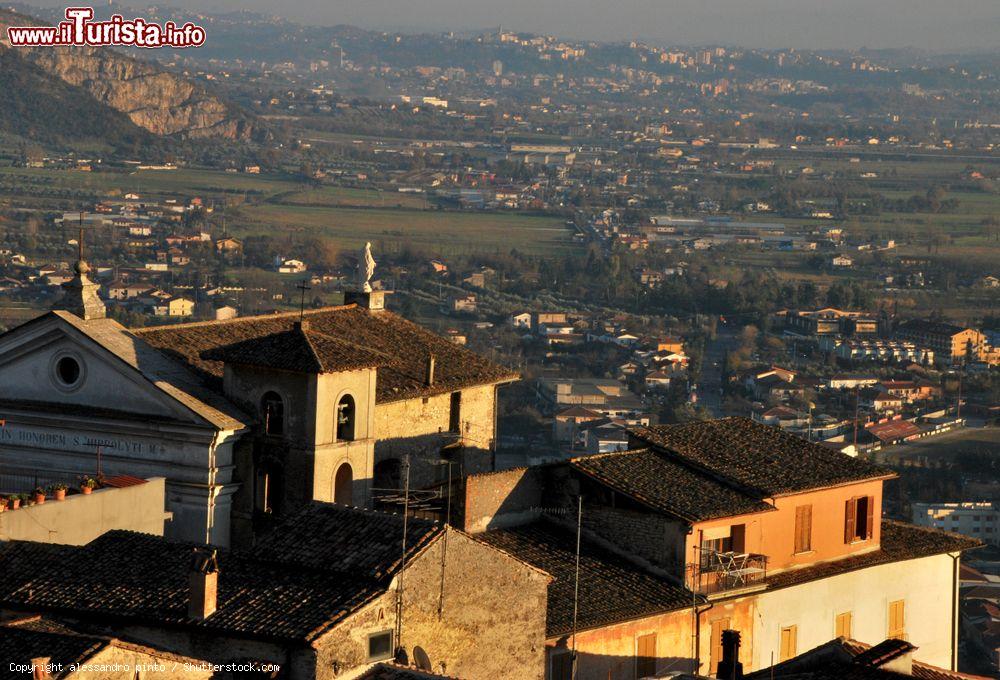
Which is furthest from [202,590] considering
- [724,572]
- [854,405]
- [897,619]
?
[854,405]

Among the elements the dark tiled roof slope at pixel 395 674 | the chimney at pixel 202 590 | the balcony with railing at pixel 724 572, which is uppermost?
the chimney at pixel 202 590

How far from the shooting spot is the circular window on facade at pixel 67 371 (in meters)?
22.5

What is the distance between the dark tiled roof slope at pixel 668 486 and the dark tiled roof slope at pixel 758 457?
24cm

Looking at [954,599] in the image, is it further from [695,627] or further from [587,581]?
[587,581]

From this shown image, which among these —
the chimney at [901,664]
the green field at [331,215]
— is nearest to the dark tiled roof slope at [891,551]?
the chimney at [901,664]

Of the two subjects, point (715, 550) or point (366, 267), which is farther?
point (366, 267)

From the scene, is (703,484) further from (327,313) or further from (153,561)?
(153,561)

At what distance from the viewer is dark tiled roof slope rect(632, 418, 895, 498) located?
926 inches

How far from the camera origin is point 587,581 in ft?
68.5

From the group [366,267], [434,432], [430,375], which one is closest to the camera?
[430,375]

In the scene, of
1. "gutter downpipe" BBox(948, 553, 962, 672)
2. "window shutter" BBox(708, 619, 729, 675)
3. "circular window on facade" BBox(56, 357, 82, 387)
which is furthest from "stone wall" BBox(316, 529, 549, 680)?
"gutter downpipe" BBox(948, 553, 962, 672)

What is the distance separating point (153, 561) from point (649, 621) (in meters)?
5.56

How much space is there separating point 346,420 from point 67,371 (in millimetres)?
2946

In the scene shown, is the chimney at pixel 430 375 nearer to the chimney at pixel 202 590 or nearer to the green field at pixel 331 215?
the chimney at pixel 202 590
